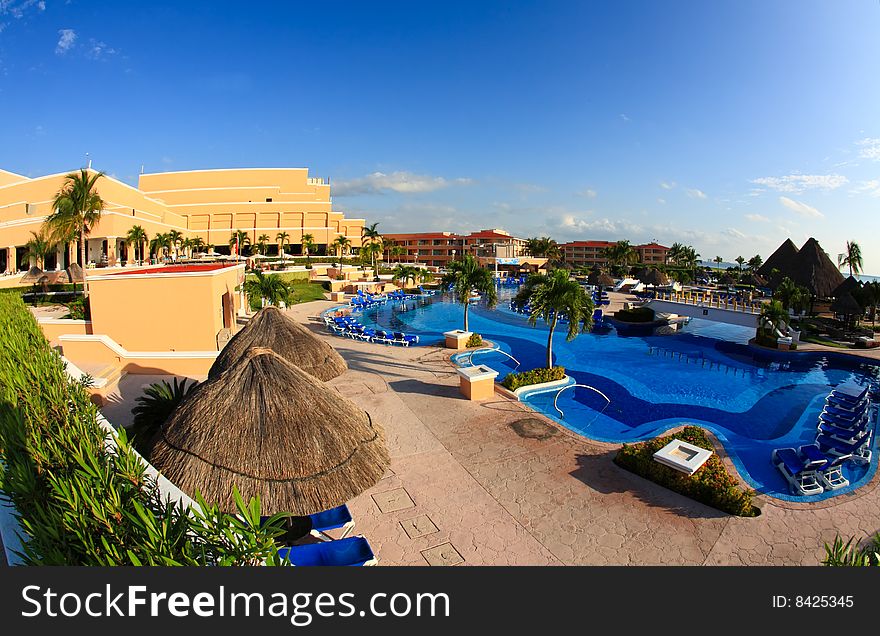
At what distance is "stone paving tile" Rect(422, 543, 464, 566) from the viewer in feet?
19.5

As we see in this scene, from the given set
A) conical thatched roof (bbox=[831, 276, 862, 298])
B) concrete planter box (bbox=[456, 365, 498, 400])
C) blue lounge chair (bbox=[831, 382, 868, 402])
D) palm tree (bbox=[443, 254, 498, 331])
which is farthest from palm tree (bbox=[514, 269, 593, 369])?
conical thatched roof (bbox=[831, 276, 862, 298])

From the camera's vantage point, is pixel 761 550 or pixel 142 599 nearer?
pixel 142 599

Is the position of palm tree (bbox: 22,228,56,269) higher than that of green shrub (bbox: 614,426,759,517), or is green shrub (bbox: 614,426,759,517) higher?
palm tree (bbox: 22,228,56,269)

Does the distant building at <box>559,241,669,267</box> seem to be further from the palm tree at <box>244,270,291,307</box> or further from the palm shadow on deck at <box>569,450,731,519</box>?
the palm shadow on deck at <box>569,450,731,519</box>

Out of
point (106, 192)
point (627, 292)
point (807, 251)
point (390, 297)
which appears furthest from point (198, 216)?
point (807, 251)

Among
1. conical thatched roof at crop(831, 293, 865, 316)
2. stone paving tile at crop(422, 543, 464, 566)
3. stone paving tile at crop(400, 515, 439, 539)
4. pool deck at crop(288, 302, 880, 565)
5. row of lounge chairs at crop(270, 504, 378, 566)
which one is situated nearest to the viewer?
row of lounge chairs at crop(270, 504, 378, 566)

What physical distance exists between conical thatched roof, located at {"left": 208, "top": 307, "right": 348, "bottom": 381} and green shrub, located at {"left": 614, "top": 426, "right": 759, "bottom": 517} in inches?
281

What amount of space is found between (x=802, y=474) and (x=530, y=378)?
7028 mm

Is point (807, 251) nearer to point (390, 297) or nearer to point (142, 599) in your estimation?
point (390, 297)

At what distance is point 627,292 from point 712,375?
29077mm

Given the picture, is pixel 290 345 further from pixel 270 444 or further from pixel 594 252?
pixel 594 252

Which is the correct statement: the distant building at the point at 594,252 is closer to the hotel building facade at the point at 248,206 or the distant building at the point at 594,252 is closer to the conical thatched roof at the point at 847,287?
the hotel building facade at the point at 248,206

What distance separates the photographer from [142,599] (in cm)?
245

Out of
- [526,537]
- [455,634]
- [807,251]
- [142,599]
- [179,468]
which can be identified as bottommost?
[526,537]
